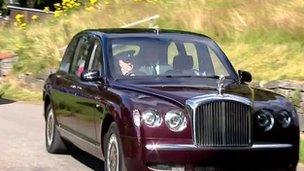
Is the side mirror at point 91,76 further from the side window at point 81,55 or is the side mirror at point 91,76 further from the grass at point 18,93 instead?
the grass at point 18,93

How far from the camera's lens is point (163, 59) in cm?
889

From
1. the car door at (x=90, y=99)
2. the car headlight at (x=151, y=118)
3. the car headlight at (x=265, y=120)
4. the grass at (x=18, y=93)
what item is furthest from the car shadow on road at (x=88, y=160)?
the grass at (x=18, y=93)

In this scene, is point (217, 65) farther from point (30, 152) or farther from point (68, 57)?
point (30, 152)

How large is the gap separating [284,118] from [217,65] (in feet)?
5.56

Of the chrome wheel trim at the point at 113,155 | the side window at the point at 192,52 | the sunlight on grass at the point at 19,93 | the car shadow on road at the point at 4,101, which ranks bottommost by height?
the sunlight on grass at the point at 19,93

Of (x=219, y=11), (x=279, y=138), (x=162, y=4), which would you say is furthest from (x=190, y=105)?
(x=162, y=4)

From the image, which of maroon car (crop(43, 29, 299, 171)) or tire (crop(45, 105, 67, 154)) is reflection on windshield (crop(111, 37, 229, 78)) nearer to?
maroon car (crop(43, 29, 299, 171))

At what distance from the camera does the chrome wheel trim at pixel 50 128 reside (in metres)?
10.7

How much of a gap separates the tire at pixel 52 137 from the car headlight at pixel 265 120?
369 centimetres

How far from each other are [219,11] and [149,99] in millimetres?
10981

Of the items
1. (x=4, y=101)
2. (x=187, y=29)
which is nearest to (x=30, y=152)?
(x=4, y=101)

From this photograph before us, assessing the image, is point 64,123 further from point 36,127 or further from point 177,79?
point 36,127

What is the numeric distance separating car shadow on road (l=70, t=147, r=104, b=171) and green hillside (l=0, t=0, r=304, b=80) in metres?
4.13

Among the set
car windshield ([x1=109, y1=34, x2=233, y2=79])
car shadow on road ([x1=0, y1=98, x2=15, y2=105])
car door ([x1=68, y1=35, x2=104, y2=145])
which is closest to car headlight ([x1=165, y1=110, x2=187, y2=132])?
car door ([x1=68, y1=35, x2=104, y2=145])
